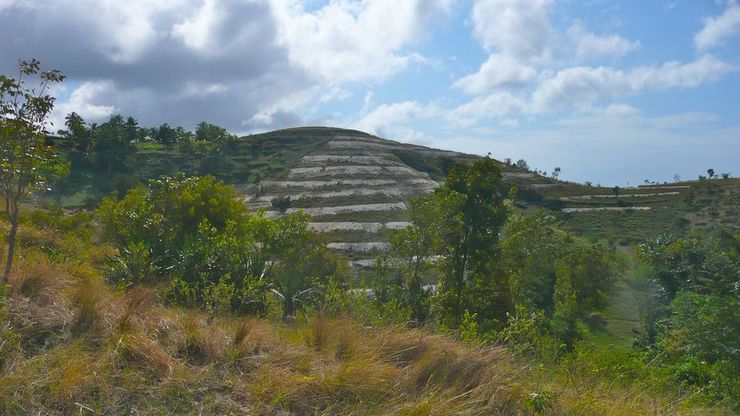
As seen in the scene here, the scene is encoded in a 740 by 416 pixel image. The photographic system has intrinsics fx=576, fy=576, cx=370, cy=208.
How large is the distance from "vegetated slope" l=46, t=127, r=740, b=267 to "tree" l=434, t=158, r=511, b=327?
20.3 meters

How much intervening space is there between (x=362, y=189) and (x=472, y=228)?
39.4 meters

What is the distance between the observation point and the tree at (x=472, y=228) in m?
22.0

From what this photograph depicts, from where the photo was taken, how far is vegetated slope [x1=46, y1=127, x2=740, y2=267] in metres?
54.0

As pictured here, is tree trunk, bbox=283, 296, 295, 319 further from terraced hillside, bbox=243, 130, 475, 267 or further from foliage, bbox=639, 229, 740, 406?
terraced hillside, bbox=243, 130, 475, 267

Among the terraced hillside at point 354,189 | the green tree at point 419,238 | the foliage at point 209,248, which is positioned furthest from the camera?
the terraced hillside at point 354,189

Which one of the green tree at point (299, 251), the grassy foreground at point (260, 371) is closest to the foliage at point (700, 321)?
the grassy foreground at point (260, 371)

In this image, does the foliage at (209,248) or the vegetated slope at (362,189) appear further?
the vegetated slope at (362,189)

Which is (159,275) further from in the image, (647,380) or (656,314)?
(656,314)

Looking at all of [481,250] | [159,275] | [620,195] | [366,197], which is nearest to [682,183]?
[620,195]

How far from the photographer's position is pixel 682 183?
3250 inches

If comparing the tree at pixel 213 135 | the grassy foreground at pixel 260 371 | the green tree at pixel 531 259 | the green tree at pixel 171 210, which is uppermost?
the tree at pixel 213 135

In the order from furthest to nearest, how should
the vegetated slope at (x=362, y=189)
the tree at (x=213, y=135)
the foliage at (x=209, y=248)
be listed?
1. the tree at (x=213, y=135)
2. the vegetated slope at (x=362, y=189)
3. the foliage at (x=209, y=248)

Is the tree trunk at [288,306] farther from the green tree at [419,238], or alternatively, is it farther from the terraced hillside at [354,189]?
the terraced hillside at [354,189]

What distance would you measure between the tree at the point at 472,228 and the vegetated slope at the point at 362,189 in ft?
66.5
